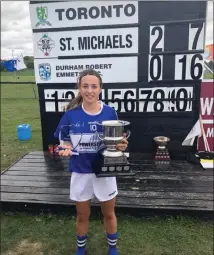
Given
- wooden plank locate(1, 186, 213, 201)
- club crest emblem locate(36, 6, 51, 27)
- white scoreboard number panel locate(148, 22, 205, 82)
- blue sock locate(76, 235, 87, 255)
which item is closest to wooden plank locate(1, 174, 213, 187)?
wooden plank locate(1, 186, 213, 201)

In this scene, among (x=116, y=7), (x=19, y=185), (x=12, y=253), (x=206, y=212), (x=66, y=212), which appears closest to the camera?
(x=12, y=253)

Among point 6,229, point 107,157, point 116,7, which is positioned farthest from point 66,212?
point 116,7

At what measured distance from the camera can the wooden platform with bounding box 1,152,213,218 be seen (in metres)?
3.58

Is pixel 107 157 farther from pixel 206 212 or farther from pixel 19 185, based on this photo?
pixel 19 185

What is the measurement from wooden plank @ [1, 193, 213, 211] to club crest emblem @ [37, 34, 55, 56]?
8.97ft

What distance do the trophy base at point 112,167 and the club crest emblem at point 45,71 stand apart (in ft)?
11.3

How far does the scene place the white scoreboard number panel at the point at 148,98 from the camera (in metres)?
5.19

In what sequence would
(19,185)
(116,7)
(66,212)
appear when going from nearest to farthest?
(66,212) → (19,185) → (116,7)

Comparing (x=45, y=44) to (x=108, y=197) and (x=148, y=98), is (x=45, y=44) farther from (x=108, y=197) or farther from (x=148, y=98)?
(x=108, y=197)

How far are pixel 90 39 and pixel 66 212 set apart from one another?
3.07 meters

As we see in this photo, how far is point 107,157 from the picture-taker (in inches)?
92.0

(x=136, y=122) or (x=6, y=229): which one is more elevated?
(x=136, y=122)

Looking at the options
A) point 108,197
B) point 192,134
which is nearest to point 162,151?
point 192,134

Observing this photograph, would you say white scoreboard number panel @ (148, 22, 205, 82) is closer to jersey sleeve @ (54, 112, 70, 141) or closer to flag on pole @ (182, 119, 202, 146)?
flag on pole @ (182, 119, 202, 146)
